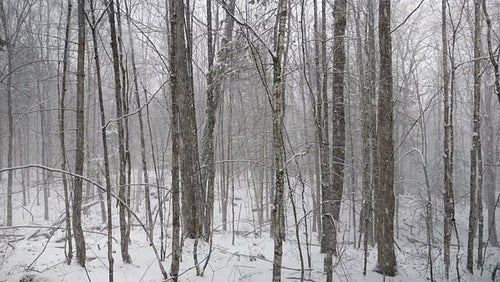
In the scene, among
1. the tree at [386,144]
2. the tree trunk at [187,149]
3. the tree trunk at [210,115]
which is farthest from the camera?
the tree trunk at [210,115]

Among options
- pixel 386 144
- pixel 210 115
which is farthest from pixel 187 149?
pixel 386 144

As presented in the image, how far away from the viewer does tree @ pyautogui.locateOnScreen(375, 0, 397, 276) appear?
638 centimetres

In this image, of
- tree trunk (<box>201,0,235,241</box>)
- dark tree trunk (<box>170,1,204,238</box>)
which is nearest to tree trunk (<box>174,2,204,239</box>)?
dark tree trunk (<box>170,1,204,238</box>)

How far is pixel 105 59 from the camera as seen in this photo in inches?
693

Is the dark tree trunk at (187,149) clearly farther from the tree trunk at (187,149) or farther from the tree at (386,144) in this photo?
the tree at (386,144)

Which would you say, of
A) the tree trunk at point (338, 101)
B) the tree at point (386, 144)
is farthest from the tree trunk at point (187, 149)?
the tree at point (386, 144)

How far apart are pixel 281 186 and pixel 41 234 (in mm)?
12081

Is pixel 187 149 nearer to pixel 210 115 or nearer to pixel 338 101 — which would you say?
pixel 210 115

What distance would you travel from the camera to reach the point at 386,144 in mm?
6488

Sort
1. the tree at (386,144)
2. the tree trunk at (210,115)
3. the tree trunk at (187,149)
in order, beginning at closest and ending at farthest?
the tree at (386,144), the tree trunk at (187,149), the tree trunk at (210,115)

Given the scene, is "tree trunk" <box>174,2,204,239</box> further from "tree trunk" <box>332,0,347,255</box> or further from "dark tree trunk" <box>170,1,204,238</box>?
"tree trunk" <box>332,0,347,255</box>

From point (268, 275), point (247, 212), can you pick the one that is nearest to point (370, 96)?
point (268, 275)

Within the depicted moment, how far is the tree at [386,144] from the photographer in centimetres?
638

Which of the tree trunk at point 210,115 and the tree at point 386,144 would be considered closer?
the tree at point 386,144
